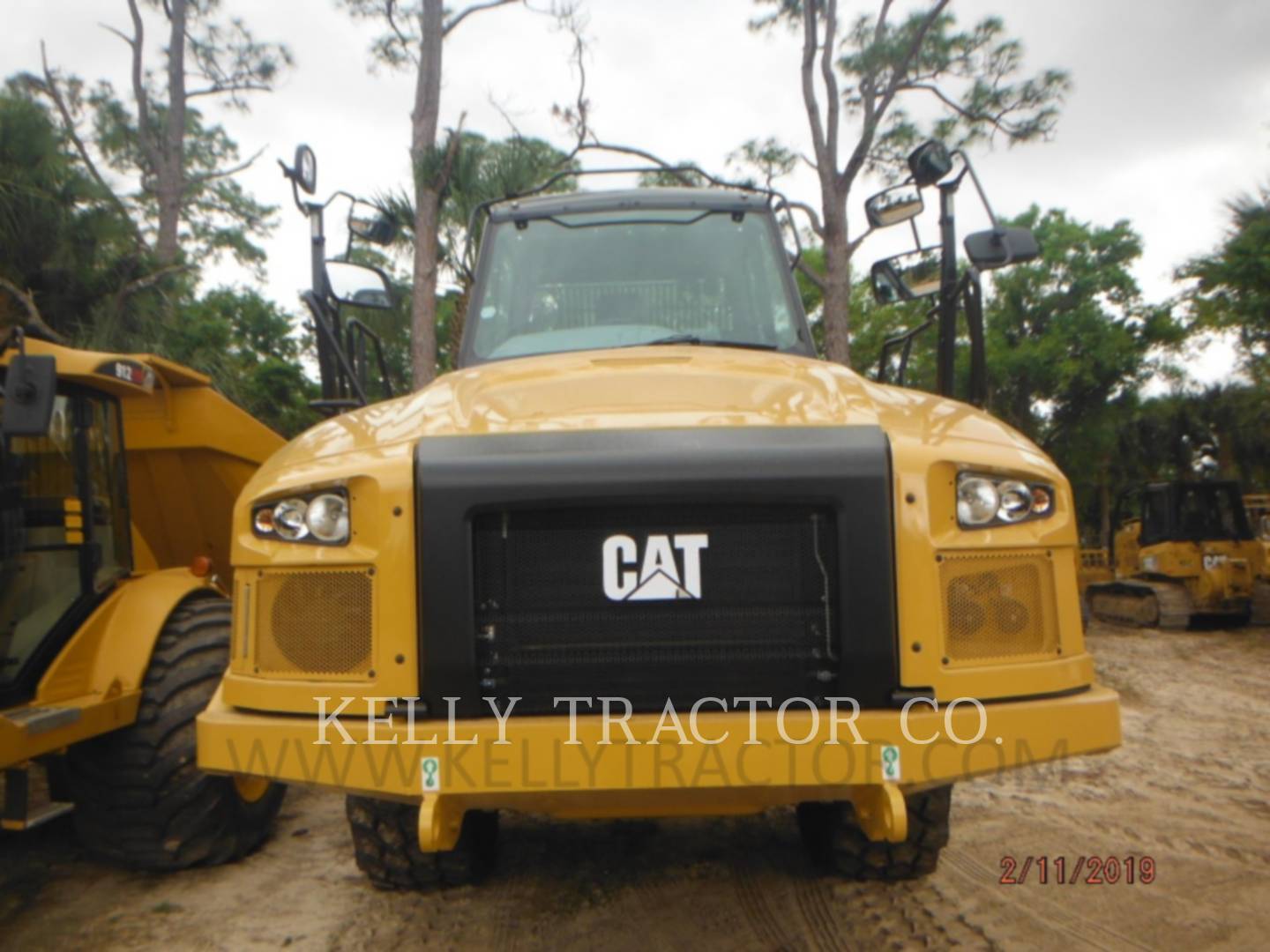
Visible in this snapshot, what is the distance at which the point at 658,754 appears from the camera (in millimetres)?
2549

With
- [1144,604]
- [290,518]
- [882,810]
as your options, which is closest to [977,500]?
[882,810]

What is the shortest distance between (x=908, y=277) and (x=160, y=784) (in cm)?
354

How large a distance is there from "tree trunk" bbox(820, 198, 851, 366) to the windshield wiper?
313 inches

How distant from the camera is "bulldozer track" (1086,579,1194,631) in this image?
1582cm

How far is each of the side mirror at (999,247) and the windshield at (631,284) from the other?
0.77m

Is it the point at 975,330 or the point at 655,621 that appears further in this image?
the point at 975,330

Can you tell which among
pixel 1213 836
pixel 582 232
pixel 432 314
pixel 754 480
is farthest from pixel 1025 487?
pixel 432 314

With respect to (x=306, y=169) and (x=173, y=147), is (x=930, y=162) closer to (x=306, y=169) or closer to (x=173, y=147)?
(x=306, y=169)

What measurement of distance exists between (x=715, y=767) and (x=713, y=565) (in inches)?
19.9

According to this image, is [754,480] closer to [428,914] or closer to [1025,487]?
[1025,487]

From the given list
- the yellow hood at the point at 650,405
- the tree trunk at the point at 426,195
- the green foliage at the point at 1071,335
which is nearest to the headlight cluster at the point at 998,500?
the yellow hood at the point at 650,405

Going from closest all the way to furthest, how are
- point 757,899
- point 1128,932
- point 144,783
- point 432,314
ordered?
point 1128,932 < point 757,899 < point 144,783 < point 432,314

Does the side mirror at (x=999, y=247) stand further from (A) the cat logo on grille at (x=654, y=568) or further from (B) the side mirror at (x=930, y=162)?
(A) the cat logo on grille at (x=654, y=568)

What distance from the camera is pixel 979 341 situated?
12.4ft
